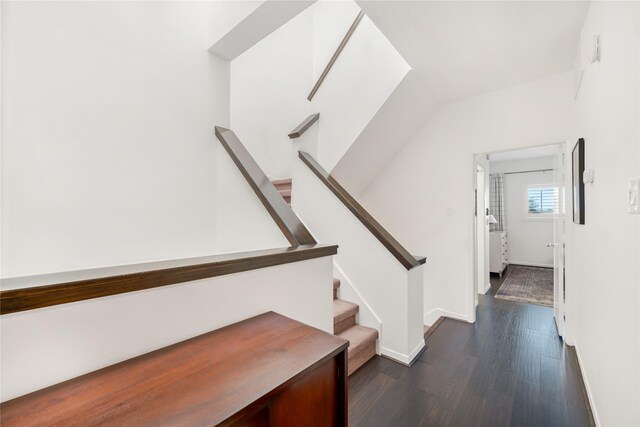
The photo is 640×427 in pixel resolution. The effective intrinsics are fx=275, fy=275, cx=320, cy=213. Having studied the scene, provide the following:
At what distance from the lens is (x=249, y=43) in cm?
219

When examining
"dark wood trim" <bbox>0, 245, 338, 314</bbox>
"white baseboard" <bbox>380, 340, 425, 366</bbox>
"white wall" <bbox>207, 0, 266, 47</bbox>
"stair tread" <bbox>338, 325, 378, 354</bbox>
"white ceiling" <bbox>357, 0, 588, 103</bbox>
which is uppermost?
"white wall" <bbox>207, 0, 266, 47</bbox>

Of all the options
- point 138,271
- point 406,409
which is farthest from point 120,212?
point 406,409

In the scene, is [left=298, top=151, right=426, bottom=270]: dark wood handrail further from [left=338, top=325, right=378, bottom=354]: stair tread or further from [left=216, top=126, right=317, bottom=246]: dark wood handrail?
[left=216, top=126, right=317, bottom=246]: dark wood handrail

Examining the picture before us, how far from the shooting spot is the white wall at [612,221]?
103 cm

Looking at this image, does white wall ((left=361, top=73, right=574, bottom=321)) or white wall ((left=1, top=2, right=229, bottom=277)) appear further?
white wall ((left=361, top=73, right=574, bottom=321))

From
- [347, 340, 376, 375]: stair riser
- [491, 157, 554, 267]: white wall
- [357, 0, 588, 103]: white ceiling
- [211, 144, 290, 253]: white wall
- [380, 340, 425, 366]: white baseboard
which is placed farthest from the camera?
[491, 157, 554, 267]: white wall

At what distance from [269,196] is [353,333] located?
139 centimetres

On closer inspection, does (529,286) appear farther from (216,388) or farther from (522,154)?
(216,388)

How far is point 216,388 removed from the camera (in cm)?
73

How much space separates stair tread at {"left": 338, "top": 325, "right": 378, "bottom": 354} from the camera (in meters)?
2.19

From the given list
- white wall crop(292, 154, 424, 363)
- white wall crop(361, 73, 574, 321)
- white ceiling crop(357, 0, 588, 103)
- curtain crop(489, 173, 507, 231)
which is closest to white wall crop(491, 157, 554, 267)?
curtain crop(489, 173, 507, 231)

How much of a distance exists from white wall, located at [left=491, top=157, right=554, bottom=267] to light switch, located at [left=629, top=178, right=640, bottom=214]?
244 inches

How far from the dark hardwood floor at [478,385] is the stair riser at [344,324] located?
342mm

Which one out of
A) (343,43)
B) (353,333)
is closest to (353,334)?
(353,333)
